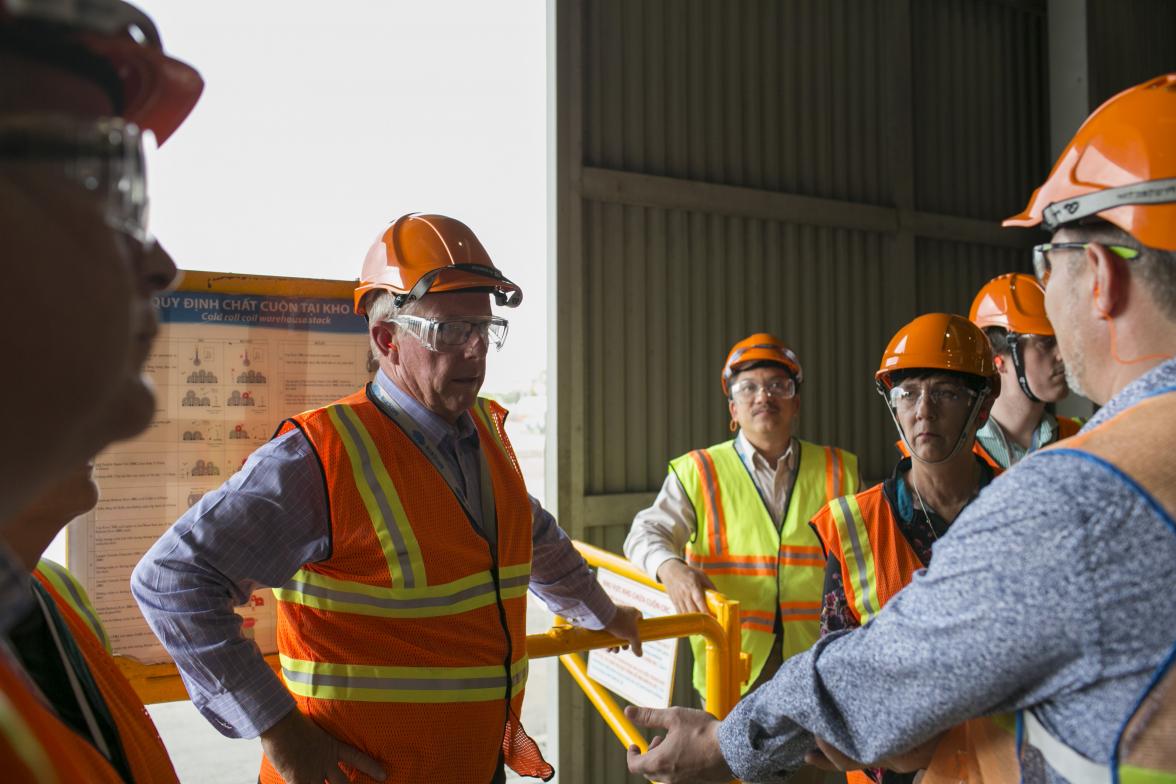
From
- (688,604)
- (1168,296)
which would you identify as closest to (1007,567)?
(1168,296)

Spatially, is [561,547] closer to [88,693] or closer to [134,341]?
[88,693]

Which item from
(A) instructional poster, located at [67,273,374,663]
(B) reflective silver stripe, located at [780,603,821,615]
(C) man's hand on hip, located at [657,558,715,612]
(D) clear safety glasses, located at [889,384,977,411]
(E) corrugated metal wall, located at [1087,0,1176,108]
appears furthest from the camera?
(E) corrugated metal wall, located at [1087,0,1176,108]

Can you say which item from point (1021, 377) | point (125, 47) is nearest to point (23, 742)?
point (125, 47)

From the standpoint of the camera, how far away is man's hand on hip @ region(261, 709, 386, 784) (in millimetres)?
2225

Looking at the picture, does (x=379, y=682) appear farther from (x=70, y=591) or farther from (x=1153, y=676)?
(x=1153, y=676)

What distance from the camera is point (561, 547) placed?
3068 mm

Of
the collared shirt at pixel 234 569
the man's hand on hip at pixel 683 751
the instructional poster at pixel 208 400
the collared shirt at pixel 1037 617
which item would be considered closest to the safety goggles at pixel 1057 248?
the collared shirt at pixel 1037 617

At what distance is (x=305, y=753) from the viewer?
2238 millimetres

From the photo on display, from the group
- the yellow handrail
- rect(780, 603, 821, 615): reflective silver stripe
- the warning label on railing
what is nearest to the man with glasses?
the yellow handrail

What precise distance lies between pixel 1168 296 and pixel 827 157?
611 cm

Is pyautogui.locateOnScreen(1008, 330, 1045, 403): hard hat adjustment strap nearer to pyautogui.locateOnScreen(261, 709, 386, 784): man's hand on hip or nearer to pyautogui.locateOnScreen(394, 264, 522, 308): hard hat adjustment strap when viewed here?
pyautogui.locateOnScreen(394, 264, 522, 308): hard hat adjustment strap

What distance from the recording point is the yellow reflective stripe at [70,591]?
1.63 m

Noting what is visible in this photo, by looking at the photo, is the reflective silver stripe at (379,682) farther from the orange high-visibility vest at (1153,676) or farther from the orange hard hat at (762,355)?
the orange hard hat at (762,355)

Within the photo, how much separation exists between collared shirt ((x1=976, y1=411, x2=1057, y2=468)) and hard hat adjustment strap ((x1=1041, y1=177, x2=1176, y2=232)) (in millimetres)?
2849
